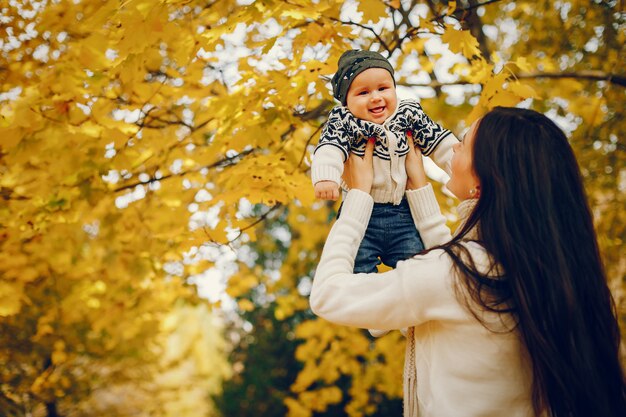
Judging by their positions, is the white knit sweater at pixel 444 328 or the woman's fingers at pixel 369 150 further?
the woman's fingers at pixel 369 150

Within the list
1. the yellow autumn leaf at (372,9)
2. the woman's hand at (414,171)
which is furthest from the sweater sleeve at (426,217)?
the yellow autumn leaf at (372,9)

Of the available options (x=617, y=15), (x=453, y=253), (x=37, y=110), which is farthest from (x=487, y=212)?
(x=617, y=15)

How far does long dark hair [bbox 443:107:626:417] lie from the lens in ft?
4.79

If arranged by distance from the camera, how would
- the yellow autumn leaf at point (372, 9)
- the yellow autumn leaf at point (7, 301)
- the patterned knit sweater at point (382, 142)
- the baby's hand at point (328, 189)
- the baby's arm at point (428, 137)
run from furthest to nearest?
1. the yellow autumn leaf at point (7, 301)
2. the yellow autumn leaf at point (372, 9)
3. the baby's arm at point (428, 137)
4. the patterned knit sweater at point (382, 142)
5. the baby's hand at point (328, 189)

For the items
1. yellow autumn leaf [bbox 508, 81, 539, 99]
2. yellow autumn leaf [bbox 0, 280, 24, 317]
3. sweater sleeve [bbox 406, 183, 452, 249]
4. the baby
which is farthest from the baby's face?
yellow autumn leaf [bbox 0, 280, 24, 317]

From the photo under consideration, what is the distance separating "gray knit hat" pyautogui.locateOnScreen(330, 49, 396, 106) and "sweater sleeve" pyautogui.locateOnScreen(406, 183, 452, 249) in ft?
1.38

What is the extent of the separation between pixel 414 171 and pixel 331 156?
A: 0.31m

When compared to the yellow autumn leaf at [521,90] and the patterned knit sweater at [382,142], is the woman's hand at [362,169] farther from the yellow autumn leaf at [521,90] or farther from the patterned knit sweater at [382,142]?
the yellow autumn leaf at [521,90]

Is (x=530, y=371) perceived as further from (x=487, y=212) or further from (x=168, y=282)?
(x=168, y=282)

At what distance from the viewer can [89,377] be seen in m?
7.51

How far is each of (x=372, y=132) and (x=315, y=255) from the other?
5.69 meters

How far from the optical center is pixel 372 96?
1.89m

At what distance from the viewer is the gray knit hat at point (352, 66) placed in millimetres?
1906

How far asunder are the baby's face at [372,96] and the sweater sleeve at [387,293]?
499mm
